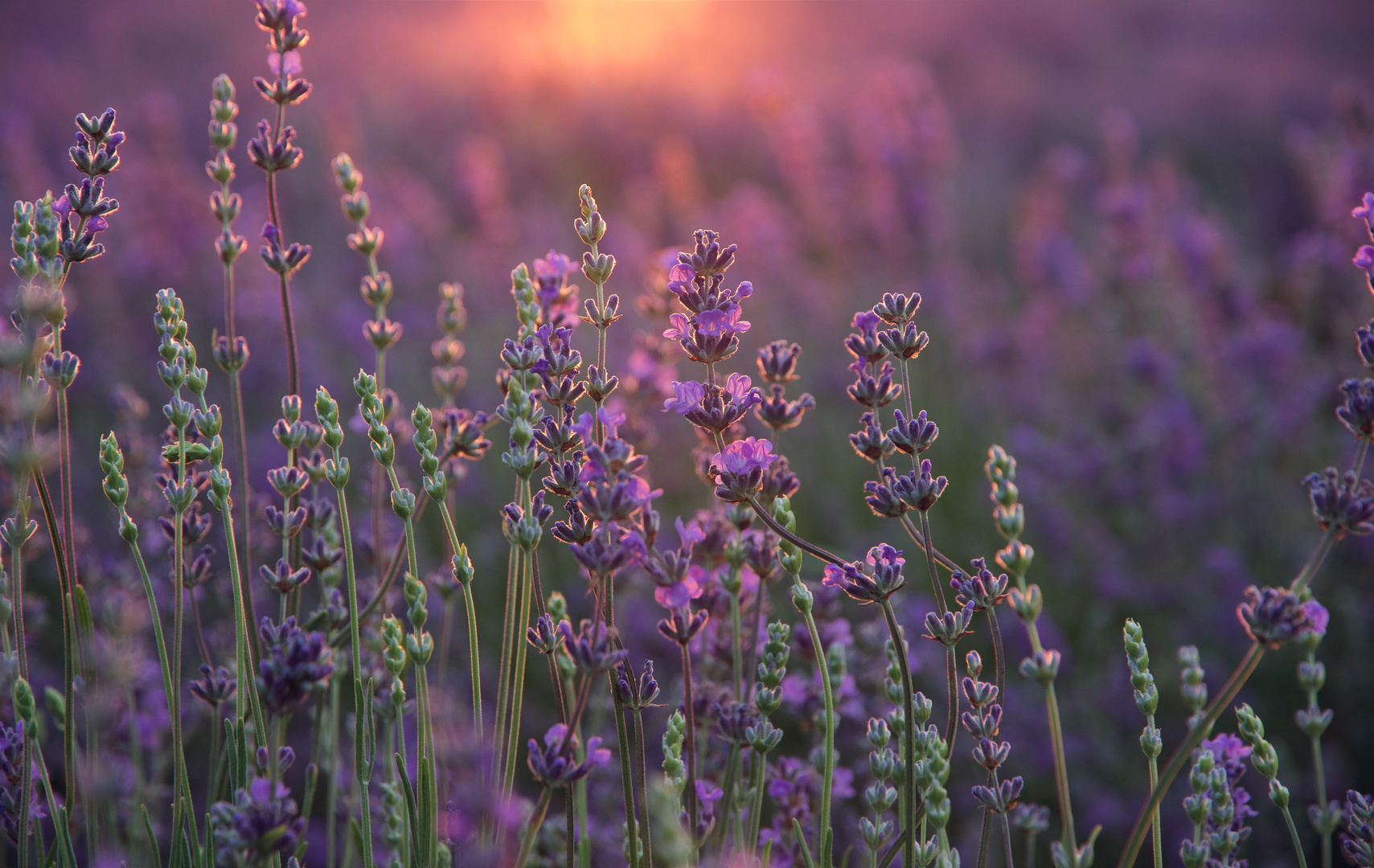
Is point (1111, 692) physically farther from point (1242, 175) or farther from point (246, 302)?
point (1242, 175)

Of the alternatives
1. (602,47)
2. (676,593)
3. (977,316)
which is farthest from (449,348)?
(602,47)

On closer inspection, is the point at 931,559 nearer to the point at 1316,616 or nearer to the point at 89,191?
the point at 1316,616

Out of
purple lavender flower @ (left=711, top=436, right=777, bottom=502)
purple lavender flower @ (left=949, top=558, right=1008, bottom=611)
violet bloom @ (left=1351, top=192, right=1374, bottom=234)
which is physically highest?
A: violet bloom @ (left=1351, top=192, right=1374, bottom=234)

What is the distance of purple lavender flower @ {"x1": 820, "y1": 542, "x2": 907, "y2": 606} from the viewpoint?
3.75 ft

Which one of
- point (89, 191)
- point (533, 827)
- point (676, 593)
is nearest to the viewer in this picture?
point (533, 827)

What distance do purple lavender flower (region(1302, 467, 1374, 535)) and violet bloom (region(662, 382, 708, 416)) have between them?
28.9 inches

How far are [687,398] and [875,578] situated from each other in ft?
1.12

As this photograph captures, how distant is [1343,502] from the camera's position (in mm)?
1058

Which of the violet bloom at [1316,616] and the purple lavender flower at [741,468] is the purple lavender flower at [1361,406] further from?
the purple lavender flower at [741,468]

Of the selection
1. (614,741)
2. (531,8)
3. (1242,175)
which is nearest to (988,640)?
(614,741)

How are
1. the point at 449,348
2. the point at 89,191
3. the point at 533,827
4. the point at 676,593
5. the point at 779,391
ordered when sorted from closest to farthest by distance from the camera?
1. the point at 533,827
2. the point at 676,593
3. the point at 89,191
4. the point at 779,391
5. the point at 449,348

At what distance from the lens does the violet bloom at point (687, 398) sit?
3.87ft

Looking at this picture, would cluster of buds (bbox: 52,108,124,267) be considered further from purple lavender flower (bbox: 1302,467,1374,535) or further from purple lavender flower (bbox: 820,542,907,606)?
purple lavender flower (bbox: 1302,467,1374,535)

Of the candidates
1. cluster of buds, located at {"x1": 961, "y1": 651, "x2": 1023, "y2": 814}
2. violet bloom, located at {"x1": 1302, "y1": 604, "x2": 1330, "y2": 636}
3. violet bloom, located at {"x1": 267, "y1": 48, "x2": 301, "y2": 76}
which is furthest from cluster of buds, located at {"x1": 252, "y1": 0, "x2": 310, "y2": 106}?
violet bloom, located at {"x1": 1302, "y1": 604, "x2": 1330, "y2": 636}
